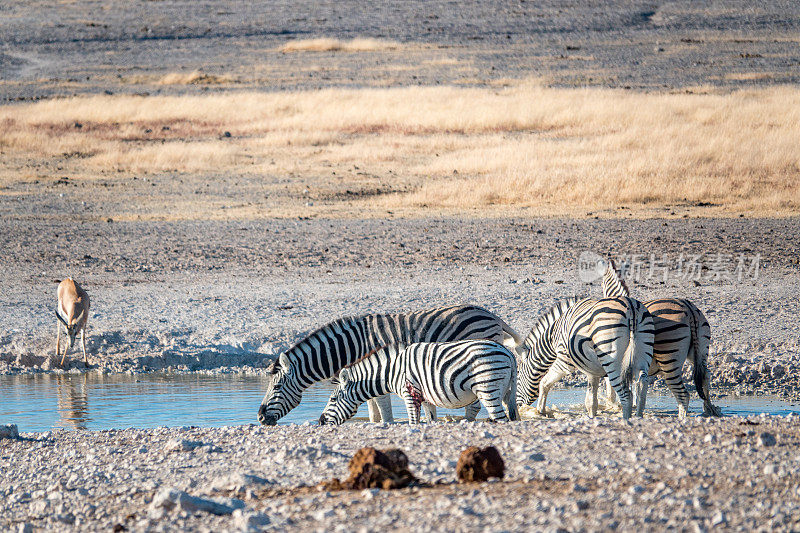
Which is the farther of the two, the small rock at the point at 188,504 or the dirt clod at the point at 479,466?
the dirt clod at the point at 479,466

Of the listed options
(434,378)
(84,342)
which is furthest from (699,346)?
(84,342)

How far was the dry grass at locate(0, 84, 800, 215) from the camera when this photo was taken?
1969cm

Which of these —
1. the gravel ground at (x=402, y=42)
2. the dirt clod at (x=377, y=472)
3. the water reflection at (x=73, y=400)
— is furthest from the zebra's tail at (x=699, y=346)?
the gravel ground at (x=402, y=42)

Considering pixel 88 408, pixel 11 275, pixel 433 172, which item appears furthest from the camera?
pixel 433 172

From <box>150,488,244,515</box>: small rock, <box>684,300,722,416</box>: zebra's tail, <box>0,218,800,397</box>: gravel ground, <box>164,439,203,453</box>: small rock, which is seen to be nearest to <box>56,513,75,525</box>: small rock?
<box>150,488,244,515</box>: small rock

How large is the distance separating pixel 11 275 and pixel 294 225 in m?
4.91

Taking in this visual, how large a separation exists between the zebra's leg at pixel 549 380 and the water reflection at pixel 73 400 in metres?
3.89

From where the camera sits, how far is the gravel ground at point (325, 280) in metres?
10.8

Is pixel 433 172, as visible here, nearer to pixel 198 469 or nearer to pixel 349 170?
pixel 349 170

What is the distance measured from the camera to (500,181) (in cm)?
2028

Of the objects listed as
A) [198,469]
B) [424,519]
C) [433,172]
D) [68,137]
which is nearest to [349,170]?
[433,172]

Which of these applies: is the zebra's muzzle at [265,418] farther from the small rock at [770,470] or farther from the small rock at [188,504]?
the small rock at [770,470]

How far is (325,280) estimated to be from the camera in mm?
13820

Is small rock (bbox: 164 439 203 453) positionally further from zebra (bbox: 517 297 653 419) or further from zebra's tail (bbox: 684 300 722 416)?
zebra's tail (bbox: 684 300 722 416)
